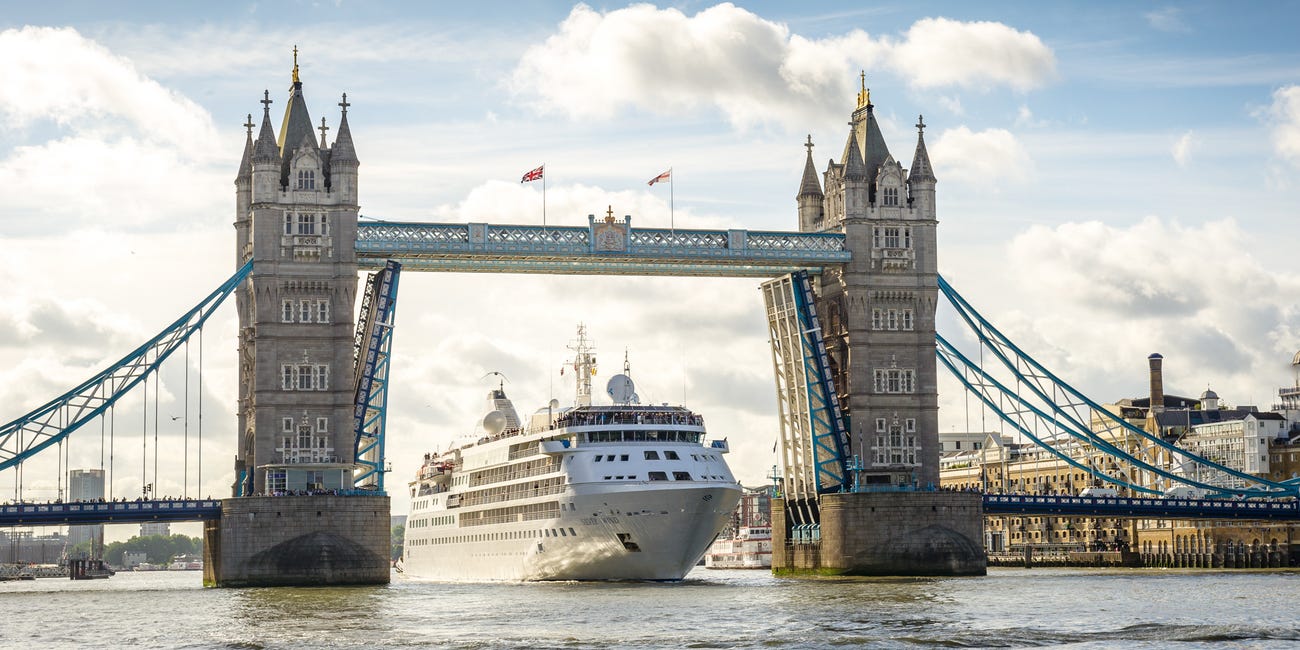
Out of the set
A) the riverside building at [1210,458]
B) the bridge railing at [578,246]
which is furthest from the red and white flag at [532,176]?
the riverside building at [1210,458]

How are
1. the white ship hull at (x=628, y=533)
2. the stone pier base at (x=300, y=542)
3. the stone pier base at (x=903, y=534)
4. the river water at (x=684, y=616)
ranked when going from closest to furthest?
the river water at (x=684, y=616) → the white ship hull at (x=628, y=533) → the stone pier base at (x=300, y=542) → the stone pier base at (x=903, y=534)

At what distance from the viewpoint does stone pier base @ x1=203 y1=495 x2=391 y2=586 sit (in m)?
109

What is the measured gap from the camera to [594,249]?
120562mm

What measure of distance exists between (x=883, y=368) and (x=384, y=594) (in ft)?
130

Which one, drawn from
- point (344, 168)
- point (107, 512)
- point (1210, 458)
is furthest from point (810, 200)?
point (1210, 458)

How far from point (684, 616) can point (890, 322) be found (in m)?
49.4

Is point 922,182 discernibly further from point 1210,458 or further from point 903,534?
point 1210,458

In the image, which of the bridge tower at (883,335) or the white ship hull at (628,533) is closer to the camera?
the white ship hull at (628,533)

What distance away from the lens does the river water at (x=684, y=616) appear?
69.4 m

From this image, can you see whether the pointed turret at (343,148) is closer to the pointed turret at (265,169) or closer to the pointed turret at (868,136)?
the pointed turret at (265,169)

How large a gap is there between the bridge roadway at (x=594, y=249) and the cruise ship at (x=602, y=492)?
293 inches

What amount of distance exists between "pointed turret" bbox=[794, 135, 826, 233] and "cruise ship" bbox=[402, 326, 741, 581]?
61.4ft

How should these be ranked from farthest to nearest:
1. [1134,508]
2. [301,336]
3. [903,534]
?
1. [1134,508]
2. [903,534]
3. [301,336]

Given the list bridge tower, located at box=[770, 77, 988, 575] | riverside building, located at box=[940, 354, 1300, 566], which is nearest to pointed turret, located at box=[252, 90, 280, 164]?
bridge tower, located at box=[770, 77, 988, 575]
